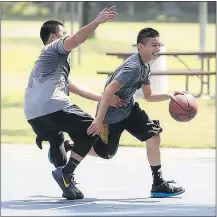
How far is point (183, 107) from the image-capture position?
10188 millimetres

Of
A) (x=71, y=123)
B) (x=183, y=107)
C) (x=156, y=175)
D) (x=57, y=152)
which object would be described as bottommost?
(x=156, y=175)

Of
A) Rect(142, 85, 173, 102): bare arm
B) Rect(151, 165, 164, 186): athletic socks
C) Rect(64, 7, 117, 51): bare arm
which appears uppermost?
Rect(64, 7, 117, 51): bare arm

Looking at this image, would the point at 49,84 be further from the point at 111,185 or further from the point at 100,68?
the point at 100,68

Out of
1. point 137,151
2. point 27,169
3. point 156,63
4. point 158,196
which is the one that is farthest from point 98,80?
point 158,196

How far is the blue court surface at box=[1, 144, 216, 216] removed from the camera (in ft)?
29.5

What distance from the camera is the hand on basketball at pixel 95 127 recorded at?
9.25 metres

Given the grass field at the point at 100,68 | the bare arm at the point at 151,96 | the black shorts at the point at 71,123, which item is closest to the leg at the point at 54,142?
the black shorts at the point at 71,123

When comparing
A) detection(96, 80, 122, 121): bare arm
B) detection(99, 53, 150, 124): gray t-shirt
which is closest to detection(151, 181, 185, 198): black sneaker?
detection(99, 53, 150, 124): gray t-shirt

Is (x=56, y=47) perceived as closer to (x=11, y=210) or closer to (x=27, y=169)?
(x=11, y=210)

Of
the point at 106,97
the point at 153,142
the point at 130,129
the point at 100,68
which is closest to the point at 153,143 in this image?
the point at 153,142

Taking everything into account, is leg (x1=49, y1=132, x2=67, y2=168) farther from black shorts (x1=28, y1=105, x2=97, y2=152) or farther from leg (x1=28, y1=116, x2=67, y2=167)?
black shorts (x1=28, y1=105, x2=97, y2=152)

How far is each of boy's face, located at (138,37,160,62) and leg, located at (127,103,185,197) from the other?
490 mm

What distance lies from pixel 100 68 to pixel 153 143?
19989 millimetres

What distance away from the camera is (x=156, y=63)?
70.7 feet
